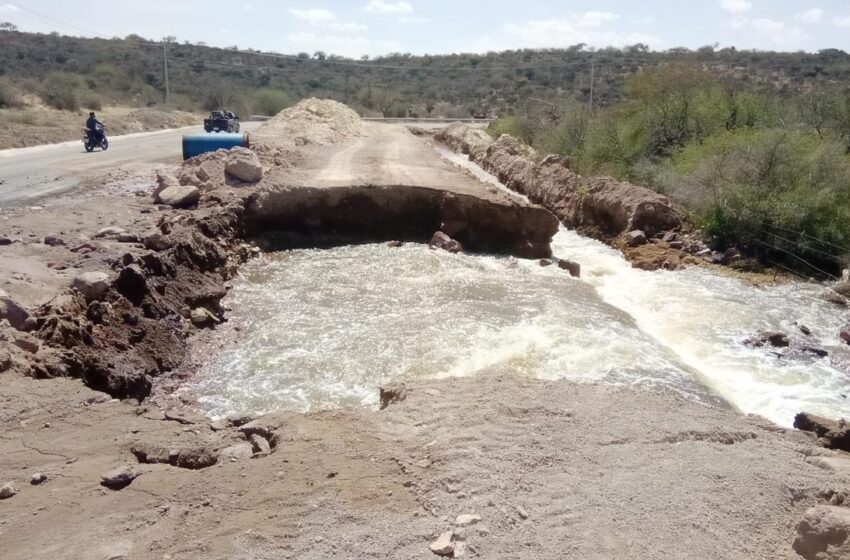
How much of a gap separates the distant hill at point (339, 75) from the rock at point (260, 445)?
38.5 m

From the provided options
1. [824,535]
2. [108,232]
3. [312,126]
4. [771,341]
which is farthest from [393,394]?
[312,126]

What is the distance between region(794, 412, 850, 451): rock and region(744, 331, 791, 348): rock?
160 inches

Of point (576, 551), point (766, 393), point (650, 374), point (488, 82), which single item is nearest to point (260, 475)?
point (576, 551)

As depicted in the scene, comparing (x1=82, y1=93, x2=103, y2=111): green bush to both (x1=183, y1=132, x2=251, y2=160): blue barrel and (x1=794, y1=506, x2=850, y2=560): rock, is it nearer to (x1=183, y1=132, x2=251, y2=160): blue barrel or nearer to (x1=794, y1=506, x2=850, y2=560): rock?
(x1=183, y1=132, x2=251, y2=160): blue barrel

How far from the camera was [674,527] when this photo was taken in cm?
550

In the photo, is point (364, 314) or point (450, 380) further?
point (364, 314)

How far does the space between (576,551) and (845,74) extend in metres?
72.4

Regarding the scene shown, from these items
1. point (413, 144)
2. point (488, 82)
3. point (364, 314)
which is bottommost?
point (364, 314)

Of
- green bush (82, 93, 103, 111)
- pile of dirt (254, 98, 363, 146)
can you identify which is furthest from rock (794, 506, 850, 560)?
green bush (82, 93, 103, 111)

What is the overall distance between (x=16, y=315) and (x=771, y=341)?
11.6 metres

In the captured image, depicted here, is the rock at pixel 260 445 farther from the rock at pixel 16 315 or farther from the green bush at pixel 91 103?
the green bush at pixel 91 103

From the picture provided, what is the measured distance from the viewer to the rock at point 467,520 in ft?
17.7

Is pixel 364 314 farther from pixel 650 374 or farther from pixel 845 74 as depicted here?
pixel 845 74

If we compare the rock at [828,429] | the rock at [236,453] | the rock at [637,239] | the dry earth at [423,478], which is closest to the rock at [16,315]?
the dry earth at [423,478]
